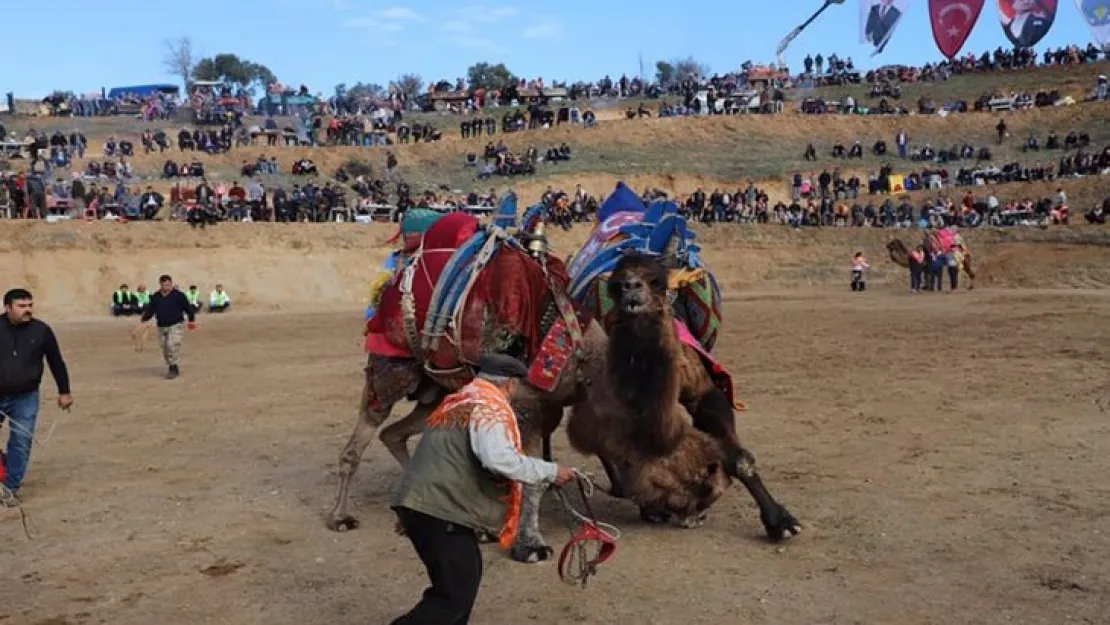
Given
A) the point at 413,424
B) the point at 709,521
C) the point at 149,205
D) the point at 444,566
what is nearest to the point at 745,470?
the point at 709,521

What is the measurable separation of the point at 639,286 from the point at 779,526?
1949 millimetres

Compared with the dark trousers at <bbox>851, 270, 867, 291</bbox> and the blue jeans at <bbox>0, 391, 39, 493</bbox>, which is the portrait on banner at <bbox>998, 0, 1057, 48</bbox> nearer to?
the dark trousers at <bbox>851, 270, 867, 291</bbox>

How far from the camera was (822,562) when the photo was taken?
7.01 meters

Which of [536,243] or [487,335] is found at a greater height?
[536,243]

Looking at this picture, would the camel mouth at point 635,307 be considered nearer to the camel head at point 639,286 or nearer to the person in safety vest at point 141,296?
the camel head at point 639,286

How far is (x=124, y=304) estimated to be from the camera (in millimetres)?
30422

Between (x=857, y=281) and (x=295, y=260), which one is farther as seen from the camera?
(x=295, y=260)

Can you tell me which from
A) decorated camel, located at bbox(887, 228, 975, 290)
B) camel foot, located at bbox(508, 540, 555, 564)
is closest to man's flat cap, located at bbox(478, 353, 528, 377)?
camel foot, located at bbox(508, 540, 555, 564)

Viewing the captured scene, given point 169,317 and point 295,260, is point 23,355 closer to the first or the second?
point 169,317

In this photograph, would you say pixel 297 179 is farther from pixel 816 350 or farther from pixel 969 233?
pixel 816 350

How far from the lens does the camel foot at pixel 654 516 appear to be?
26.0 feet

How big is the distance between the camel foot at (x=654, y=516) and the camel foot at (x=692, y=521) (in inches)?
5.2

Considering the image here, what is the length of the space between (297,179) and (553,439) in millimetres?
34507

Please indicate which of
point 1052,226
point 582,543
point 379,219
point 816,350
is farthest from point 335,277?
point 582,543
